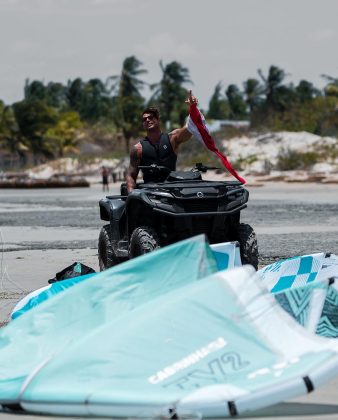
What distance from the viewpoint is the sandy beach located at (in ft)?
19.0

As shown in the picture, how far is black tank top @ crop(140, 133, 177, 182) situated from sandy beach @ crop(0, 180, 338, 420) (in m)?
1.74

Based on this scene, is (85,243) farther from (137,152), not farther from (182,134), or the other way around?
(182,134)

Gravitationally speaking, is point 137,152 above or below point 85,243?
above

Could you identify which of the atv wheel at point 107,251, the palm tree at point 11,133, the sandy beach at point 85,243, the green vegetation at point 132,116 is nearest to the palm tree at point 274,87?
the green vegetation at point 132,116

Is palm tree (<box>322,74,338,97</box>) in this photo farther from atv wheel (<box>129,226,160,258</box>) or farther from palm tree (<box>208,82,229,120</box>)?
atv wheel (<box>129,226,160,258</box>)

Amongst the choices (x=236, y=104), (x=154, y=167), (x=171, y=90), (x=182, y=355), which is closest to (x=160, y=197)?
(x=154, y=167)

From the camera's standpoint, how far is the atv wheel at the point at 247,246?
1084cm

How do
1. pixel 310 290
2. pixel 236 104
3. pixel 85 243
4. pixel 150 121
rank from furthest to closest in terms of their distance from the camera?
A: pixel 236 104 → pixel 85 243 → pixel 150 121 → pixel 310 290

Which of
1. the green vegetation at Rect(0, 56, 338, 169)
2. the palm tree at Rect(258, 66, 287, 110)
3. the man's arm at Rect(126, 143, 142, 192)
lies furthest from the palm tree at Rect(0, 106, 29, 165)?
the man's arm at Rect(126, 143, 142, 192)

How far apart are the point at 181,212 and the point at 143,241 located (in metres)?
0.47

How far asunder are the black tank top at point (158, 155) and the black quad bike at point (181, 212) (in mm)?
62

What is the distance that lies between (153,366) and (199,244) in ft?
2.70

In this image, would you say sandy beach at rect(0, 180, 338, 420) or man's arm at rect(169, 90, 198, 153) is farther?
man's arm at rect(169, 90, 198, 153)

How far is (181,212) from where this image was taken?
415 inches
